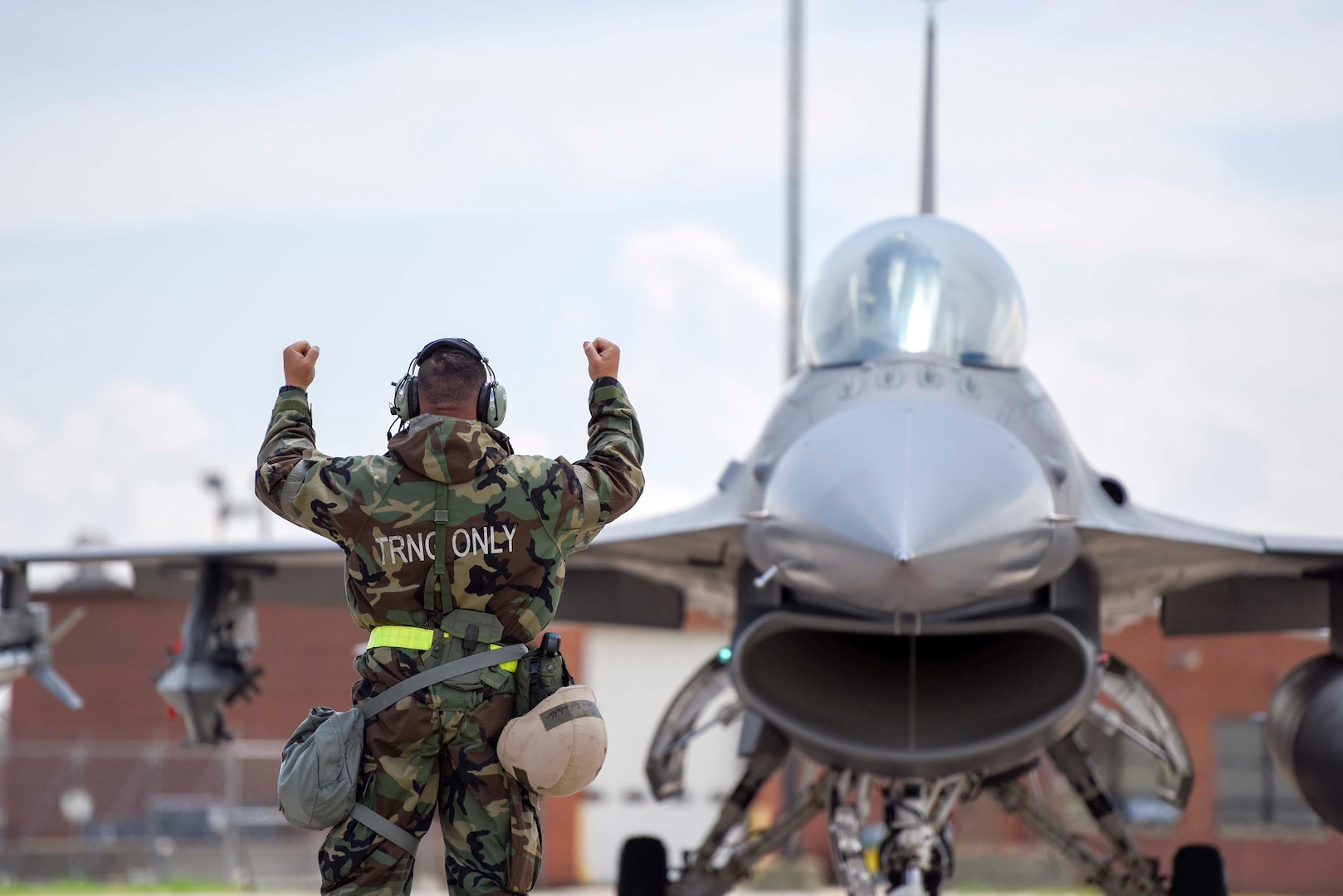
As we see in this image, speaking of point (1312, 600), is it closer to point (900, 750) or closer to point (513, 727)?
point (900, 750)

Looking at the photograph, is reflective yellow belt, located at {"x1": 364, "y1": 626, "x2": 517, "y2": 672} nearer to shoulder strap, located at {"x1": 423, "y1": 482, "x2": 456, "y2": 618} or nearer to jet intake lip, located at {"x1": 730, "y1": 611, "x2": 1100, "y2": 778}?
shoulder strap, located at {"x1": 423, "y1": 482, "x2": 456, "y2": 618}

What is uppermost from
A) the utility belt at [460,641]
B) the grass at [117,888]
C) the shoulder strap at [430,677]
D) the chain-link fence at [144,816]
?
the utility belt at [460,641]

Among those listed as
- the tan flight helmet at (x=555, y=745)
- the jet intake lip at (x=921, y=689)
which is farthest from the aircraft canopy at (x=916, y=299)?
the tan flight helmet at (x=555, y=745)

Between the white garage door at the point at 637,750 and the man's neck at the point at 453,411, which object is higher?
the man's neck at the point at 453,411

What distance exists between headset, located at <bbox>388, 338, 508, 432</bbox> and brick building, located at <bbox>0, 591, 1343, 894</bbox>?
51.1 feet

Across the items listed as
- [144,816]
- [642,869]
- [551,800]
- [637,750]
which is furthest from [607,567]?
[144,816]

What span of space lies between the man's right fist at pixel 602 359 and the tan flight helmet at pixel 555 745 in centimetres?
82

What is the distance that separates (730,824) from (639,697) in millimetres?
16237

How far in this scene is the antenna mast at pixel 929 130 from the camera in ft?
37.0

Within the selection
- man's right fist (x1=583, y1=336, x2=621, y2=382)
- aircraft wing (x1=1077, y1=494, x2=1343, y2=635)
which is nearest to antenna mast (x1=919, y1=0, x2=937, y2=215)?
aircraft wing (x1=1077, y1=494, x2=1343, y2=635)

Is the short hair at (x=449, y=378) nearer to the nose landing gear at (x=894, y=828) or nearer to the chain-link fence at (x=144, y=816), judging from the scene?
the nose landing gear at (x=894, y=828)

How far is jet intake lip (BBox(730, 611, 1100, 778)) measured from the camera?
7109mm

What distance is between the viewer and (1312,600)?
385 inches

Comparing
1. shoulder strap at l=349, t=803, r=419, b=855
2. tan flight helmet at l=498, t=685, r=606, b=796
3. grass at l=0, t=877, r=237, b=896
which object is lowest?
grass at l=0, t=877, r=237, b=896
